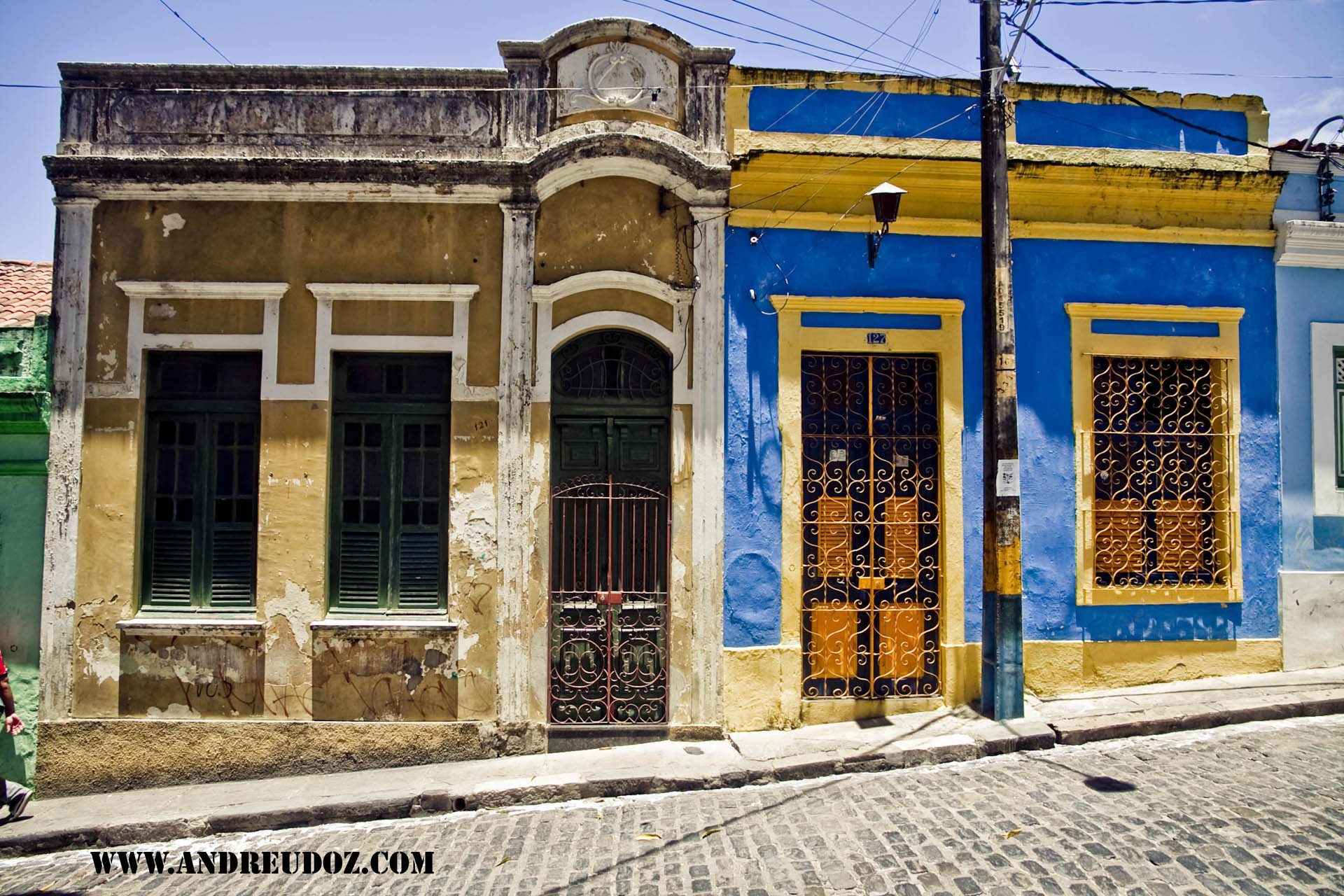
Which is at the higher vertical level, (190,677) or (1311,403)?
(1311,403)

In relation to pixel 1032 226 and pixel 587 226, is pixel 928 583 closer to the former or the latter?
pixel 1032 226

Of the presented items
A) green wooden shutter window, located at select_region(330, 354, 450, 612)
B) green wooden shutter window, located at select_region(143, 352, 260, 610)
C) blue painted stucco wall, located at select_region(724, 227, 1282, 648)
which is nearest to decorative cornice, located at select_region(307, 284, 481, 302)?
green wooden shutter window, located at select_region(330, 354, 450, 612)

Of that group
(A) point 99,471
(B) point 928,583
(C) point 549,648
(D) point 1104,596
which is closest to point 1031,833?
(B) point 928,583

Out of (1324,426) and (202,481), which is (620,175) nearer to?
(202,481)

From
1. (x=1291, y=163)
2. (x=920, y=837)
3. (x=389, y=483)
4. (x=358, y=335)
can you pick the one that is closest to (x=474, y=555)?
(x=389, y=483)

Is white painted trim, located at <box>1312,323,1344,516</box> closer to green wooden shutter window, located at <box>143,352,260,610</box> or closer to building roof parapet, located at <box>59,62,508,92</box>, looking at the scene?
building roof parapet, located at <box>59,62,508,92</box>

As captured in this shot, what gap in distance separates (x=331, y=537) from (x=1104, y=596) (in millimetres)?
6445

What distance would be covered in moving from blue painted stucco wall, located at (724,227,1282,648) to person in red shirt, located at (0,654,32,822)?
5127mm

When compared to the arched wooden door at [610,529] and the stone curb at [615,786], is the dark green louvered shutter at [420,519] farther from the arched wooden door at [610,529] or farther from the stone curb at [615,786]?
the stone curb at [615,786]

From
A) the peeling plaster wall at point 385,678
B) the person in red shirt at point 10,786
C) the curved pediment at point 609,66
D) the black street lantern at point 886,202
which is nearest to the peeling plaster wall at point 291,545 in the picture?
the peeling plaster wall at point 385,678

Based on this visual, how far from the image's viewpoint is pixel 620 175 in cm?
690

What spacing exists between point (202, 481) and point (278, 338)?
1.33 m

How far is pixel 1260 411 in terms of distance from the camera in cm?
741

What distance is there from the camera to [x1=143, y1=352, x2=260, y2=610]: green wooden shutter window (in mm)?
6738
